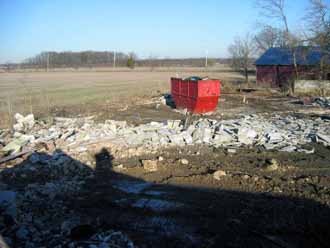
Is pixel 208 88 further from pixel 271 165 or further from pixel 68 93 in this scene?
pixel 68 93

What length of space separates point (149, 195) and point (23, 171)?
10.3 ft

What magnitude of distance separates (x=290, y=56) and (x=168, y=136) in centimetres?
2372

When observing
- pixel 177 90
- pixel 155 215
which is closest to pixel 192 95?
pixel 177 90

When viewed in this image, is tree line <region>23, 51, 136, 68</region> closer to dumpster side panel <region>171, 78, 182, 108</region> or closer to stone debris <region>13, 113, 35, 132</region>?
dumpster side panel <region>171, 78, 182, 108</region>

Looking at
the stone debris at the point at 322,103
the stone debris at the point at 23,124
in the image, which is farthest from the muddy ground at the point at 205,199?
the stone debris at the point at 322,103

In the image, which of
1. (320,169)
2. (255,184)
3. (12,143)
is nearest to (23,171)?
(12,143)

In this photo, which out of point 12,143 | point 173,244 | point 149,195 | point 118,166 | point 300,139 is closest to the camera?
point 173,244

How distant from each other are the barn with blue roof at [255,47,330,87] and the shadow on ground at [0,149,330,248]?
73.5ft

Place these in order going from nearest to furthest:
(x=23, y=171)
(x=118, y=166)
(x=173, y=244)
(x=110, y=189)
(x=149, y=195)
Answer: (x=173, y=244) < (x=149, y=195) < (x=110, y=189) < (x=23, y=171) < (x=118, y=166)

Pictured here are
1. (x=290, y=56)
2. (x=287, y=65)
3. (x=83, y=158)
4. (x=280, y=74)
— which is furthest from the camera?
(x=280, y=74)

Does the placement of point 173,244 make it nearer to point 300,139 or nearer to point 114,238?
point 114,238

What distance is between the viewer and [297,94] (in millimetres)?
23578

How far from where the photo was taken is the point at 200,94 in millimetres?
15484

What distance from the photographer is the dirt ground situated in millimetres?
4715
